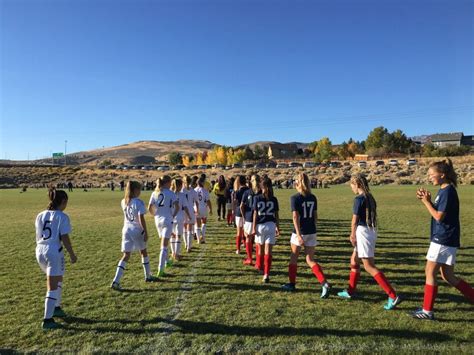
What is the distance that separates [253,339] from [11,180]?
3644 inches

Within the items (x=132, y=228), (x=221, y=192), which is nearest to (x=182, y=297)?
(x=132, y=228)

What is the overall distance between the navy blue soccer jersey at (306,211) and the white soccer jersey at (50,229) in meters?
3.56

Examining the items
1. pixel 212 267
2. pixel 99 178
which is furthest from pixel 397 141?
pixel 212 267

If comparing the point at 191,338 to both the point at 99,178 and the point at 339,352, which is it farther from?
the point at 99,178

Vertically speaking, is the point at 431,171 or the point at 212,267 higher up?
the point at 431,171

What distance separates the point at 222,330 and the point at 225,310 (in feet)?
2.18

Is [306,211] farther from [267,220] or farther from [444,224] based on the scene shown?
[444,224]

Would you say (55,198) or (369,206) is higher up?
(55,198)

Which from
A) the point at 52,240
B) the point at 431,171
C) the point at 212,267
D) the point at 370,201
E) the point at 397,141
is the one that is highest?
the point at 397,141

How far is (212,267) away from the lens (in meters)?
7.68

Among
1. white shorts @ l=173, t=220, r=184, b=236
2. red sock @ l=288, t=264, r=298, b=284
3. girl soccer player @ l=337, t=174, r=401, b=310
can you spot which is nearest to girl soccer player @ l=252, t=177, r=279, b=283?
red sock @ l=288, t=264, r=298, b=284

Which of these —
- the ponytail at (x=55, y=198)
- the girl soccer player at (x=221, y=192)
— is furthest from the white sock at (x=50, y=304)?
the girl soccer player at (x=221, y=192)

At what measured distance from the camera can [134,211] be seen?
6121mm

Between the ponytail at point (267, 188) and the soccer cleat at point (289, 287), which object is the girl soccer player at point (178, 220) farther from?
the soccer cleat at point (289, 287)
